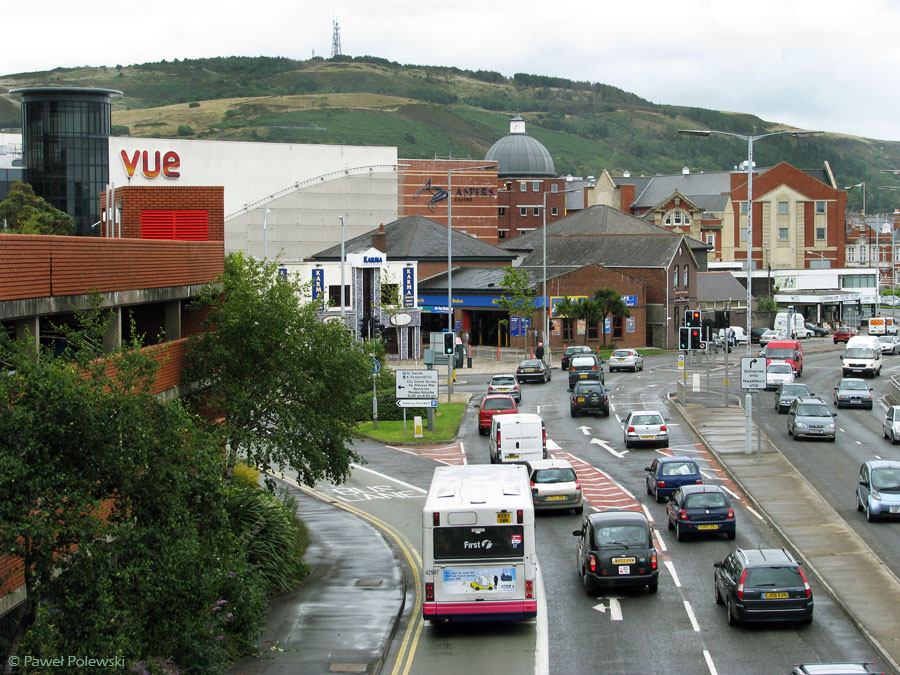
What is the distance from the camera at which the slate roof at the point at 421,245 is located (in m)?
96.4

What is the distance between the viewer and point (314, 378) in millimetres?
26234

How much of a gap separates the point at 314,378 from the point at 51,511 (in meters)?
12.5

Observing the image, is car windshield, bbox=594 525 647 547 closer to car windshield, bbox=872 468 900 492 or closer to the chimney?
car windshield, bbox=872 468 900 492

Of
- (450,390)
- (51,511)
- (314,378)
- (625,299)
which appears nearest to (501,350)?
(625,299)

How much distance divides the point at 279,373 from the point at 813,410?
28.5m

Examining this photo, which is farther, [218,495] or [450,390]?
[450,390]

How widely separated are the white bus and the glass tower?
94.3 metres

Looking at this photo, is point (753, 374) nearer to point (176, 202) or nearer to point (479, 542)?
point (176, 202)

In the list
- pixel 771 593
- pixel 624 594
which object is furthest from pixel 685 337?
pixel 771 593

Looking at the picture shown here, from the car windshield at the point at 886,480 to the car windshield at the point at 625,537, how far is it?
10862 mm

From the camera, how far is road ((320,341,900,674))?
66.6 ft

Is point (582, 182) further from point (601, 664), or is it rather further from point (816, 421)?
point (601, 664)

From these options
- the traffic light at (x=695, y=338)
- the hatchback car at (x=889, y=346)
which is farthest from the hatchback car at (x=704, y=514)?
the hatchback car at (x=889, y=346)

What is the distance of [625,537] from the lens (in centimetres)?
2456
